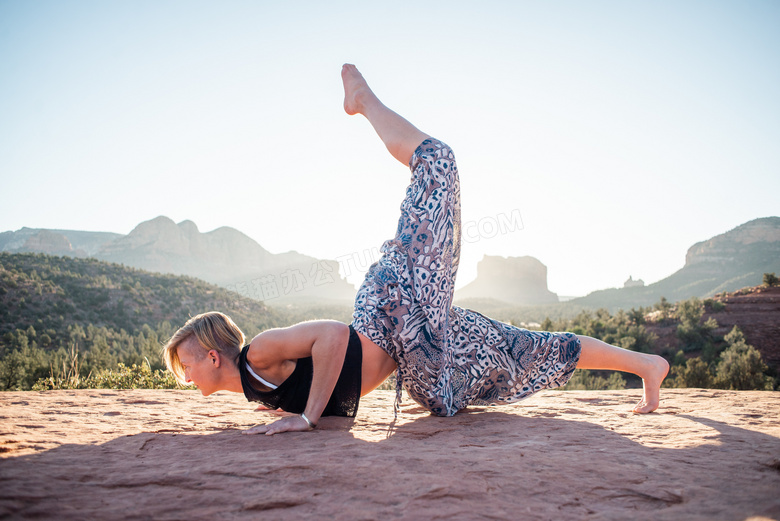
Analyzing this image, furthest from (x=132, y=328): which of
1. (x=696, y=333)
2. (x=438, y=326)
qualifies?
(x=696, y=333)

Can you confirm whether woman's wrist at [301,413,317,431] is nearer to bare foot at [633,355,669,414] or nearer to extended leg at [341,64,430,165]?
extended leg at [341,64,430,165]

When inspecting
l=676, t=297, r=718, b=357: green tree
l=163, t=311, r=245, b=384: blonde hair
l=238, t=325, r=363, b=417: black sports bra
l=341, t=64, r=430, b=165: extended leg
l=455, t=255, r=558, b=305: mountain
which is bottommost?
l=676, t=297, r=718, b=357: green tree

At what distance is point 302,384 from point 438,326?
34.5 inches

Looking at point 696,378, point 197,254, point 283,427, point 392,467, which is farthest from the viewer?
point 197,254

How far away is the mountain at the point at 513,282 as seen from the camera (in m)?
94.2

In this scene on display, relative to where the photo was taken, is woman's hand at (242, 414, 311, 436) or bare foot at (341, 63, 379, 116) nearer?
woman's hand at (242, 414, 311, 436)

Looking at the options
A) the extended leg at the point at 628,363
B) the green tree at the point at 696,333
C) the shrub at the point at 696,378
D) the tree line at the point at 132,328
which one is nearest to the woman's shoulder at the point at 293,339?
the extended leg at the point at 628,363

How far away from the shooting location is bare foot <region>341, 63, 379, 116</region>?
3.19 meters

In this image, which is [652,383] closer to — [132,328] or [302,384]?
[302,384]

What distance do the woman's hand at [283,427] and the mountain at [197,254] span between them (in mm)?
79236

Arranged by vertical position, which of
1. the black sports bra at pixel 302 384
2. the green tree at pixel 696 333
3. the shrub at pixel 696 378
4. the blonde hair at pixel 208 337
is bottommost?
the shrub at pixel 696 378

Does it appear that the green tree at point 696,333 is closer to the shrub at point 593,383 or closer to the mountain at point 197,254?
the shrub at point 593,383

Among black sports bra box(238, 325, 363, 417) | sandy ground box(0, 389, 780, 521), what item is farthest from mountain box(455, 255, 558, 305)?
sandy ground box(0, 389, 780, 521)

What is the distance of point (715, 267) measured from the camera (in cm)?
5797
